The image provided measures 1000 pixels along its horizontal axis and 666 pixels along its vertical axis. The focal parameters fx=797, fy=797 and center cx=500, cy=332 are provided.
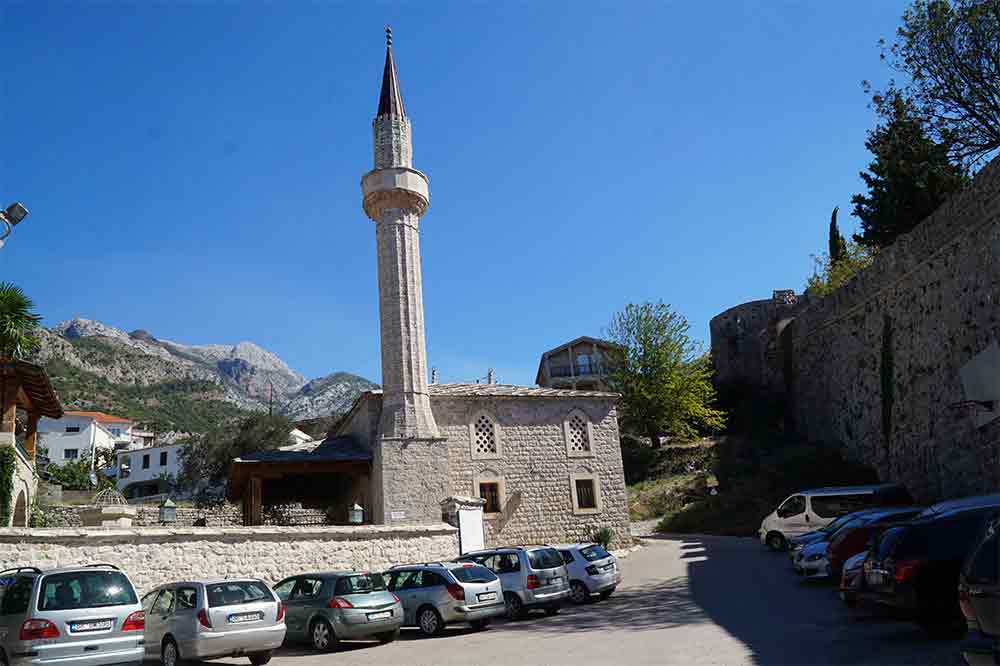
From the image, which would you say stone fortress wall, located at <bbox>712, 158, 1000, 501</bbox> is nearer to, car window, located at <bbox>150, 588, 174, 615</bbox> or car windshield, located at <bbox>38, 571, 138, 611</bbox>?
car window, located at <bbox>150, 588, 174, 615</bbox>

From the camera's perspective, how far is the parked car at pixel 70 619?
9070mm

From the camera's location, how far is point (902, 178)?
31.3 m

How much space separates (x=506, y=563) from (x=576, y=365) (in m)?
45.0

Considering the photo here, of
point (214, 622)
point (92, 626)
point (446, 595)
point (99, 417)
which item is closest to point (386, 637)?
point (446, 595)

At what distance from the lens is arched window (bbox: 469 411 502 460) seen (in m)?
25.4

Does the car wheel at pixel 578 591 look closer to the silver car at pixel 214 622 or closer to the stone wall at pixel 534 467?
the silver car at pixel 214 622

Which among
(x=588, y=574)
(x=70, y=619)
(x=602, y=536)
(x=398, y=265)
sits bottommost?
(x=588, y=574)

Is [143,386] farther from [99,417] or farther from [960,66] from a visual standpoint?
[960,66]

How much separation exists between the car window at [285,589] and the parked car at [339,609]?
1.1 inches

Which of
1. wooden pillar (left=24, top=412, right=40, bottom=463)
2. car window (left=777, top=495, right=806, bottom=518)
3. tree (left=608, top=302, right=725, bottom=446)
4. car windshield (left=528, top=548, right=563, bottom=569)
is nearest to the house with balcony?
tree (left=608, top=302, right=725, bottom=446)

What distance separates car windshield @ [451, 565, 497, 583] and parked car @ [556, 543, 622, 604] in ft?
9.89

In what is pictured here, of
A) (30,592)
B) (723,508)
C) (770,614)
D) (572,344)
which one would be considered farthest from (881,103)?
(572,344)

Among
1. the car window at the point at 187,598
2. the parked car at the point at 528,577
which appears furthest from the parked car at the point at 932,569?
the car window at the point at 187,598

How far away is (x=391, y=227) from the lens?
26.1 m
